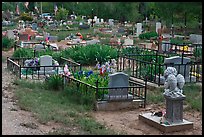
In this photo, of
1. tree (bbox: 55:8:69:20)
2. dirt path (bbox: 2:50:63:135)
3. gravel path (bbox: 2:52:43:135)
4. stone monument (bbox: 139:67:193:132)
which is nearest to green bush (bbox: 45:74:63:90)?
gravel path (bbox: 2:52:43:135)

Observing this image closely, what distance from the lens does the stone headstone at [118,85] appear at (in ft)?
34.7

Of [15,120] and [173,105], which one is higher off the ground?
[173,105]

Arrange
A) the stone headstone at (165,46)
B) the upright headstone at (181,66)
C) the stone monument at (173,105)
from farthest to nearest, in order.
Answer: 1. the stone headstone at (165,46)
2. the upright headstone at (181,66)
3. the stone monument at (173,105)

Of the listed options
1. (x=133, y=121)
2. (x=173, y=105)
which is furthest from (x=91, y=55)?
(x=173, y=105)

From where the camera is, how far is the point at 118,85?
35.2 feet

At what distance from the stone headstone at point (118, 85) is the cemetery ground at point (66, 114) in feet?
1.42

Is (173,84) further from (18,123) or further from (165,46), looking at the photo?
(165,46)

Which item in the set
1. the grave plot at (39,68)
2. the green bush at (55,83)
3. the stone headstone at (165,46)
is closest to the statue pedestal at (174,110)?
the green bush at (55,83)

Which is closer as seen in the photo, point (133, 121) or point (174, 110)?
point (174, 110)

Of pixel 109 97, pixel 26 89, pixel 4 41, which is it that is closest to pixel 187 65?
pixel 109 97

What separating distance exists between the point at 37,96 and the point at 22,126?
3149mm

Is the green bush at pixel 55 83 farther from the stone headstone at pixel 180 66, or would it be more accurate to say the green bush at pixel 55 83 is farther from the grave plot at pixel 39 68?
the stone headstone at pixel 180 66

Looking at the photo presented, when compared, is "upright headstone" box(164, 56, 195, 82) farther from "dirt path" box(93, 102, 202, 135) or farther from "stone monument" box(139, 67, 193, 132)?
"stone monument" box(139, 67, 193, 132)

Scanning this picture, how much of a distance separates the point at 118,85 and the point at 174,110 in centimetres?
238
